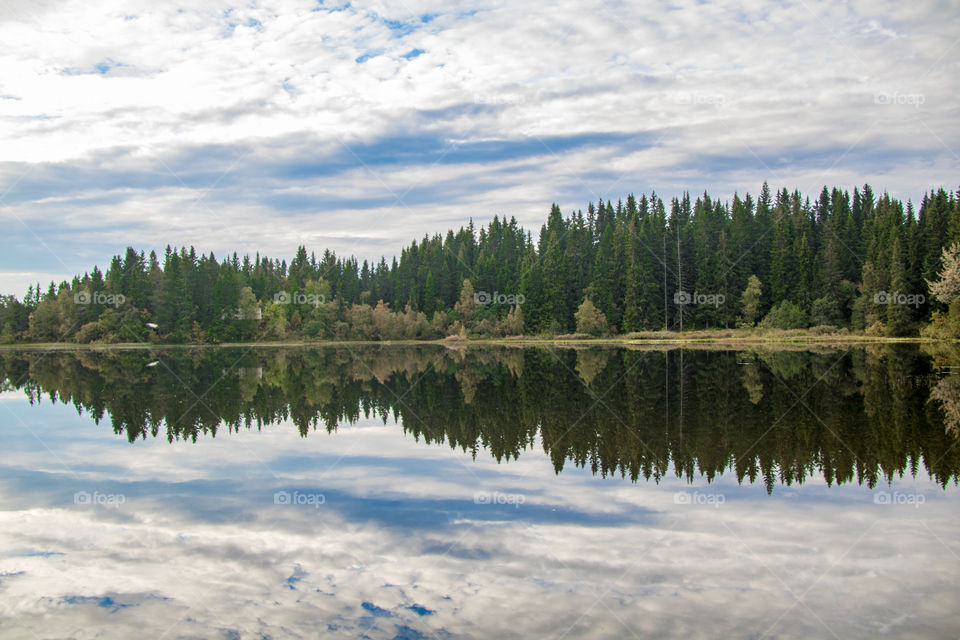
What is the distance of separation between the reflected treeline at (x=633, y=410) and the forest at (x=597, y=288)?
4977 centimetres

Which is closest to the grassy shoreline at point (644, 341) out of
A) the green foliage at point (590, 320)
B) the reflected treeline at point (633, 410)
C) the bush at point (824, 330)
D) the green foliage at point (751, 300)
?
the bush at point (824, 330)

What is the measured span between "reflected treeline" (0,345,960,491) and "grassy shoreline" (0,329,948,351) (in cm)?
3015

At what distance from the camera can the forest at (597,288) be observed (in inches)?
3307

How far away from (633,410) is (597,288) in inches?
3132

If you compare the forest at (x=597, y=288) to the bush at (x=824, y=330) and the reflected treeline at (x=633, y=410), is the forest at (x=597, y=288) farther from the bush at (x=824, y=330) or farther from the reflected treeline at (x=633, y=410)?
the reflected treeline at (x=633, y=410)

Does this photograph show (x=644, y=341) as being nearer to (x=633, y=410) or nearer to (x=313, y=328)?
(x=313, y=328)

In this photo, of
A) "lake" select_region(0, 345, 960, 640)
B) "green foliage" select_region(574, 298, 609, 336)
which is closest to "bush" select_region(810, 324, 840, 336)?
"green foliage" select_region(574, 298, 609, 336)

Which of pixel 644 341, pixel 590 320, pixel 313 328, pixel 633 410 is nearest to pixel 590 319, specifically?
pixel 590 320

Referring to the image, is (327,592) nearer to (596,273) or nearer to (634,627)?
(634,627)

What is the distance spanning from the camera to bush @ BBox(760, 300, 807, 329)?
3211 inches

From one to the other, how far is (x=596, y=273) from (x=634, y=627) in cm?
9507

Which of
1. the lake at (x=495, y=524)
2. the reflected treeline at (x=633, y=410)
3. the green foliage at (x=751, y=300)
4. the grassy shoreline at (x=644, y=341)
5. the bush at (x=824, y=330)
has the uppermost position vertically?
the green foliage at (x=751, y=300)

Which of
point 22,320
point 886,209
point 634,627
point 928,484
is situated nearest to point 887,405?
point 928,484

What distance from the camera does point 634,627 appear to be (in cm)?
654
